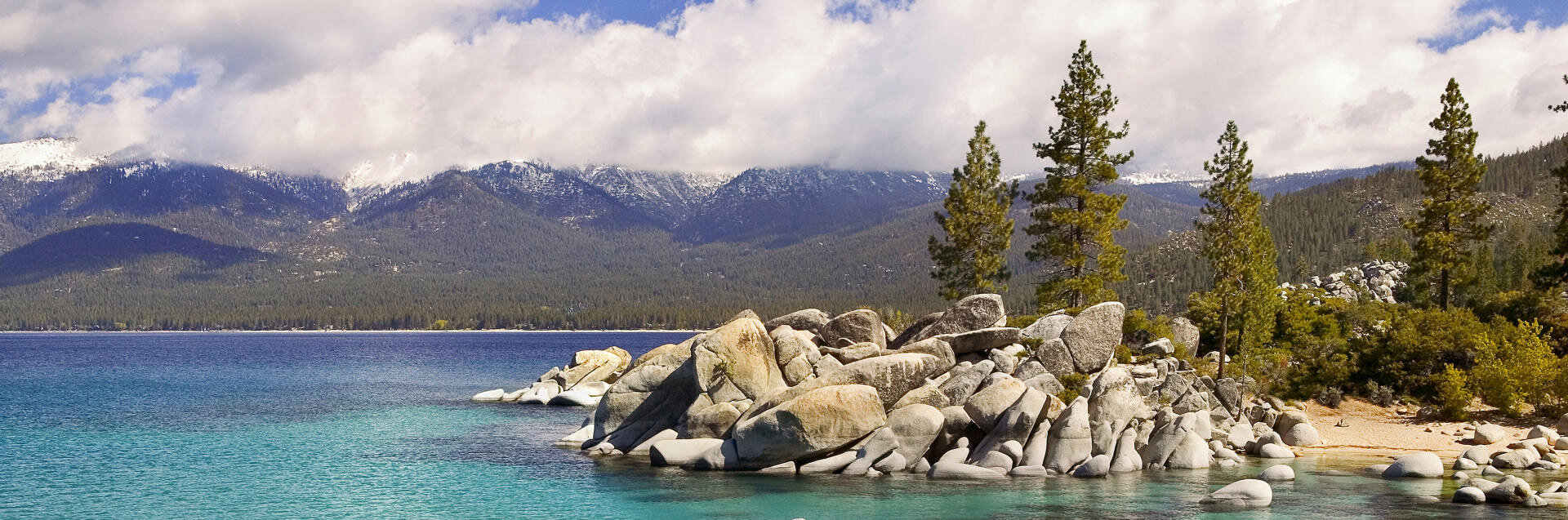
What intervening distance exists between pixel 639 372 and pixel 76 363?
118 metres

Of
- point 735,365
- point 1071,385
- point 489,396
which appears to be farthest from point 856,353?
point 489,396

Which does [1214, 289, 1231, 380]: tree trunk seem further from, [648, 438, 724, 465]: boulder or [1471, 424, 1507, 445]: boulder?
[648, 438, 724, 465]: boulder

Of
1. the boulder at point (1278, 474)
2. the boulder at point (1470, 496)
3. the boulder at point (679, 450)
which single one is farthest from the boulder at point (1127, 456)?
the boulder at point (679, 450)

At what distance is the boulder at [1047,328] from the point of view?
1965 inches

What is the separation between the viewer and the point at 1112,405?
135 ft

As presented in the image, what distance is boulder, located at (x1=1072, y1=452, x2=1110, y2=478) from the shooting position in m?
38.6

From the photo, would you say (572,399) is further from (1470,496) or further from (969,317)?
(1470,496)

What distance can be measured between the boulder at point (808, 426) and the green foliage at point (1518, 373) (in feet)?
94.4

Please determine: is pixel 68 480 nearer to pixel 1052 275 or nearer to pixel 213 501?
pixel 213 501

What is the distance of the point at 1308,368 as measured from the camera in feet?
182

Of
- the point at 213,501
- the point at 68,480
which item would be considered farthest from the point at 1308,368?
the point at 68,480

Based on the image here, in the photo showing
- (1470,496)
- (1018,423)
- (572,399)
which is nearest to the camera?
(1470,496)

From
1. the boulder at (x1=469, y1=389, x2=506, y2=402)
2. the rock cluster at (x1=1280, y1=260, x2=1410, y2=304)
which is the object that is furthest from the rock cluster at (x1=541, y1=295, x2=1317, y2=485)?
the rock cluster at (x1=1280, y1=260, x2=1410, y2=304)

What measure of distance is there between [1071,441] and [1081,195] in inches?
918
